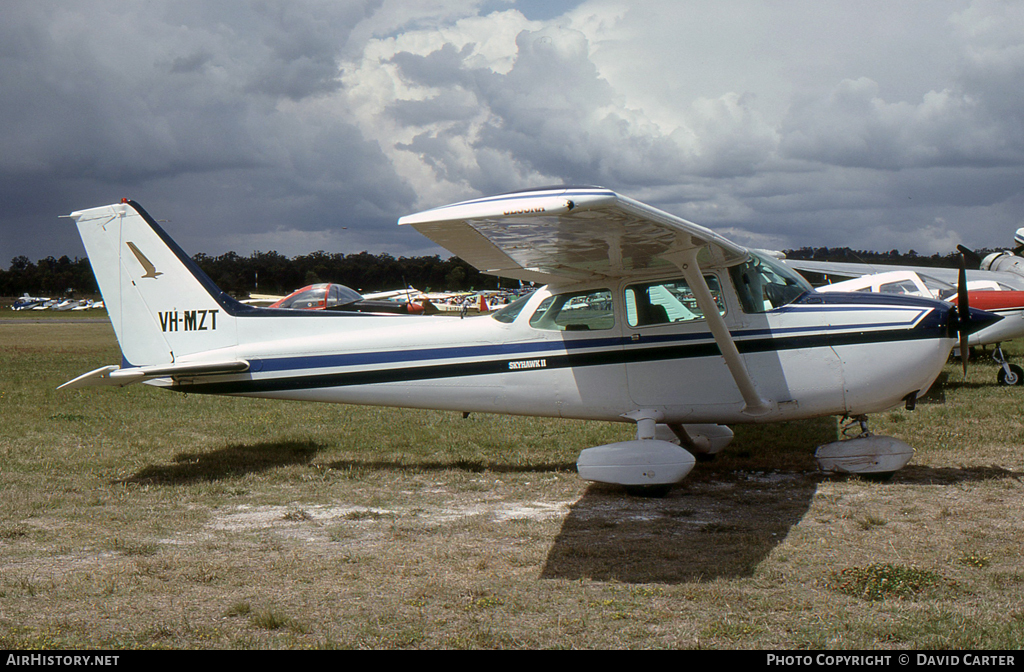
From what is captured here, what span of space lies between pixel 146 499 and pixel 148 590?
2524 millimetres

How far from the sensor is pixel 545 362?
24.0ft

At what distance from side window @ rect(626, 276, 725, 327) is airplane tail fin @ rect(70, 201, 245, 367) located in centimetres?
419

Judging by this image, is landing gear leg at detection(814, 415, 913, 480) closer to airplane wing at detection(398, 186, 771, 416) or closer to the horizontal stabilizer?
airplane wing at detection(398, 186, 771, 416)

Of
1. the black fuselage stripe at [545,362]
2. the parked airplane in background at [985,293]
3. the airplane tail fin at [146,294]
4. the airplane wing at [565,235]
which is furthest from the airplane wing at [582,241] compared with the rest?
the parked airplane in background at [985,293]

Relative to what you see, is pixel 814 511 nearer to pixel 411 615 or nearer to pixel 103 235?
pixel 411 615

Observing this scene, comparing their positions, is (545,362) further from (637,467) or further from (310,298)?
(310,298)

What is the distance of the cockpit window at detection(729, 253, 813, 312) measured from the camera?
274 inches

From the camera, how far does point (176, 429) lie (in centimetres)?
1023

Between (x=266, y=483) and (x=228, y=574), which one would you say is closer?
(x=228, y=574)

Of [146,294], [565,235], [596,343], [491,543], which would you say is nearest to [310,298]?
[146,294]

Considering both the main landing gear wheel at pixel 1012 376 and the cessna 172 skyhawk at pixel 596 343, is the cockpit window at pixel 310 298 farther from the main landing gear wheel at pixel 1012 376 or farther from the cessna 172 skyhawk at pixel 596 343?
the main landing gear wheel at pixel 1012 376

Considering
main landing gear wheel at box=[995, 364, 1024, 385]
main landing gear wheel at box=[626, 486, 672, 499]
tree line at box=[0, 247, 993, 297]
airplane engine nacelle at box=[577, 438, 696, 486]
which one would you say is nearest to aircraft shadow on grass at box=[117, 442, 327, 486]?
airplane engine nacelle at box=[577, 438, 696, 486]

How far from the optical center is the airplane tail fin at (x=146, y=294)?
7.84 m

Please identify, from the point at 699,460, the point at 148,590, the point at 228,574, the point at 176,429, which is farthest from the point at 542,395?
the point at 176,429
